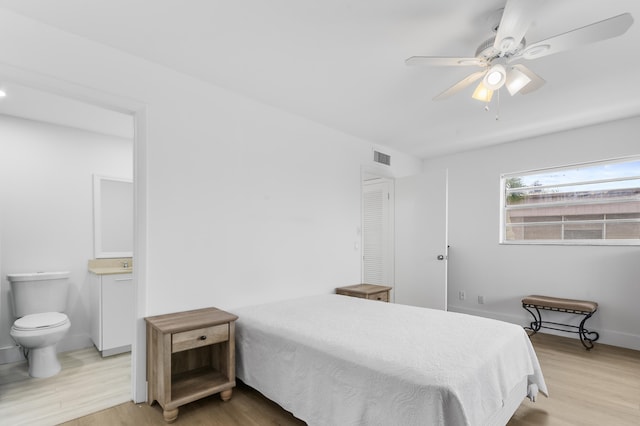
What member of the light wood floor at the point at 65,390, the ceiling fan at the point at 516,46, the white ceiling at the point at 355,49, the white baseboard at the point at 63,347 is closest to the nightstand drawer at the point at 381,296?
the white ceiling at the point at 355,49

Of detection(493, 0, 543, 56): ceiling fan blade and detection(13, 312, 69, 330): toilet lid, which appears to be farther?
detection(13, 312, 69, 330): toilet lid

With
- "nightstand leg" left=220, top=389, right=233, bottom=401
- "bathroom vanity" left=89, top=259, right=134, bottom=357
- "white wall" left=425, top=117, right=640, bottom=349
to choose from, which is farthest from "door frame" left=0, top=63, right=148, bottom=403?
"white wall" left=425, top=117, right=640, bottom=349

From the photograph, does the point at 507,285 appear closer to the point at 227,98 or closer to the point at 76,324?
the point at 227,98

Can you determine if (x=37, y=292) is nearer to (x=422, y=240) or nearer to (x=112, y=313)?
(x=112, y=313)

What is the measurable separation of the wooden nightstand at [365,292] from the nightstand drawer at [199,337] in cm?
166

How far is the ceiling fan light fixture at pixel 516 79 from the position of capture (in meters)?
2.02

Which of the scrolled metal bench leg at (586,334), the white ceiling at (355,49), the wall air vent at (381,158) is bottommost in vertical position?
the scrolled metal bench leg at (586,334)

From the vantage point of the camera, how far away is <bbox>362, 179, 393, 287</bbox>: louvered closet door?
15.9 ft

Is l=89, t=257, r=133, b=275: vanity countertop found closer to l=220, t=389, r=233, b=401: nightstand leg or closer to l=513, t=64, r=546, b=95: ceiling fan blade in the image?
l=220, t=389, r=233, b=401: nightstand leg

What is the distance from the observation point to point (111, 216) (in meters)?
3.74

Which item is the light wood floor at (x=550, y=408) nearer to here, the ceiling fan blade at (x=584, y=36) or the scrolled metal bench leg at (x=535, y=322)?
the scrolled metal bench leg at (x=535, y=322)

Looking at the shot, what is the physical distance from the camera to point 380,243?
4.99 metres

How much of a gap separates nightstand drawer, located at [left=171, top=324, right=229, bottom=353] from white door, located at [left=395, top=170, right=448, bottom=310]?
2843 mm

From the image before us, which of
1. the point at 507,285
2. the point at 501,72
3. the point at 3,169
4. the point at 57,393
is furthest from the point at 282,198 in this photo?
the point at 507,285
